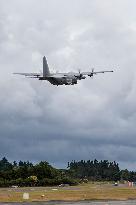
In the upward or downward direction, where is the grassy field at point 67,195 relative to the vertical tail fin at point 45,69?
downward

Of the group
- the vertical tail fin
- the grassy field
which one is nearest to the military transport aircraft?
the vertical tail fin

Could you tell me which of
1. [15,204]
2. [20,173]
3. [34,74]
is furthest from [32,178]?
[15,204]

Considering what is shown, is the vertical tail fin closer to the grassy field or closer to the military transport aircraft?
the military transport aircraft

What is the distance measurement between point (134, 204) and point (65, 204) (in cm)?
873

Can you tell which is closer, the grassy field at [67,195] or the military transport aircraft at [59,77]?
the grassy field at [67,195]

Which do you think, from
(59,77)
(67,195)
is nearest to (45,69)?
(59,77)

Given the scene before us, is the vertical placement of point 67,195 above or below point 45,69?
below

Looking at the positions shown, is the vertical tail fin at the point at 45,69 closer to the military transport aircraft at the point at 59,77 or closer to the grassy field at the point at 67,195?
the military transport aircraft at the point at 59,77

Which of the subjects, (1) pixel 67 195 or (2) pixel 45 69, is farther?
(2) pixel 45 69

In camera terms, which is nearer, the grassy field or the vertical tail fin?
the grassy field

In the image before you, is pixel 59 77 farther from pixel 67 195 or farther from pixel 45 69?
pixel 67 195

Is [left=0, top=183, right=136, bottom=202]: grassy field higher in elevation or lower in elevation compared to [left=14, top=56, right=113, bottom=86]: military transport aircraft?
lower

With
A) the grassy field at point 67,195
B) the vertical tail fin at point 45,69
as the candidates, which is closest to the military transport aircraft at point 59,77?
the vertical tail fin at point 45,69

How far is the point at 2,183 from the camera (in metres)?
142
